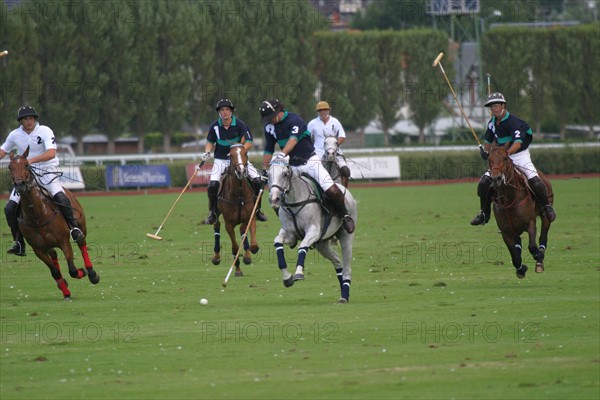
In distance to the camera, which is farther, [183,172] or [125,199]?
[183,172]

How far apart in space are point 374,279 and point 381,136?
65584mm

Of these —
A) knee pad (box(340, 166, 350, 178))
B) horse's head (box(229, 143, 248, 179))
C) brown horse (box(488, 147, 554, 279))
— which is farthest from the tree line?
brown horse (box(488, 147, 554, 279))

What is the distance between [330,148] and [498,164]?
450 centimetres

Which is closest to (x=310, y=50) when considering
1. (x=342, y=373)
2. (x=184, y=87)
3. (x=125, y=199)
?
(x=184, y=87)

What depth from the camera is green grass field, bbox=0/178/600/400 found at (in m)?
10.3

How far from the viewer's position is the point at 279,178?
14.8 metres

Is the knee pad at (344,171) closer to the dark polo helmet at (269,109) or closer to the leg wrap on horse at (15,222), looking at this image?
the dark polo helmet at (269,109)

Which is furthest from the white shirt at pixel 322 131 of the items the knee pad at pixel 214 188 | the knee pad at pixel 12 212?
the knee pad at pixel 12 212

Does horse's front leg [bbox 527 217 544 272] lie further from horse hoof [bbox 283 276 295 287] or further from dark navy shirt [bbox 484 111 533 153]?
horse hoof [bbox 283 276 295 287]

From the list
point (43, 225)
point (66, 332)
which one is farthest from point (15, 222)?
point (66, 332)

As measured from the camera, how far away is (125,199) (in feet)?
131

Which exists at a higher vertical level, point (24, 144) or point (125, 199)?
point (24, 144)

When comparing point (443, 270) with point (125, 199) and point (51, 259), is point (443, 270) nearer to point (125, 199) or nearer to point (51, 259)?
point (51, 259)

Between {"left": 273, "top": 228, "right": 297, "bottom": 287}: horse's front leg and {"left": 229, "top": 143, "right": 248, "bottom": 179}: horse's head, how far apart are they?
3822 mm
